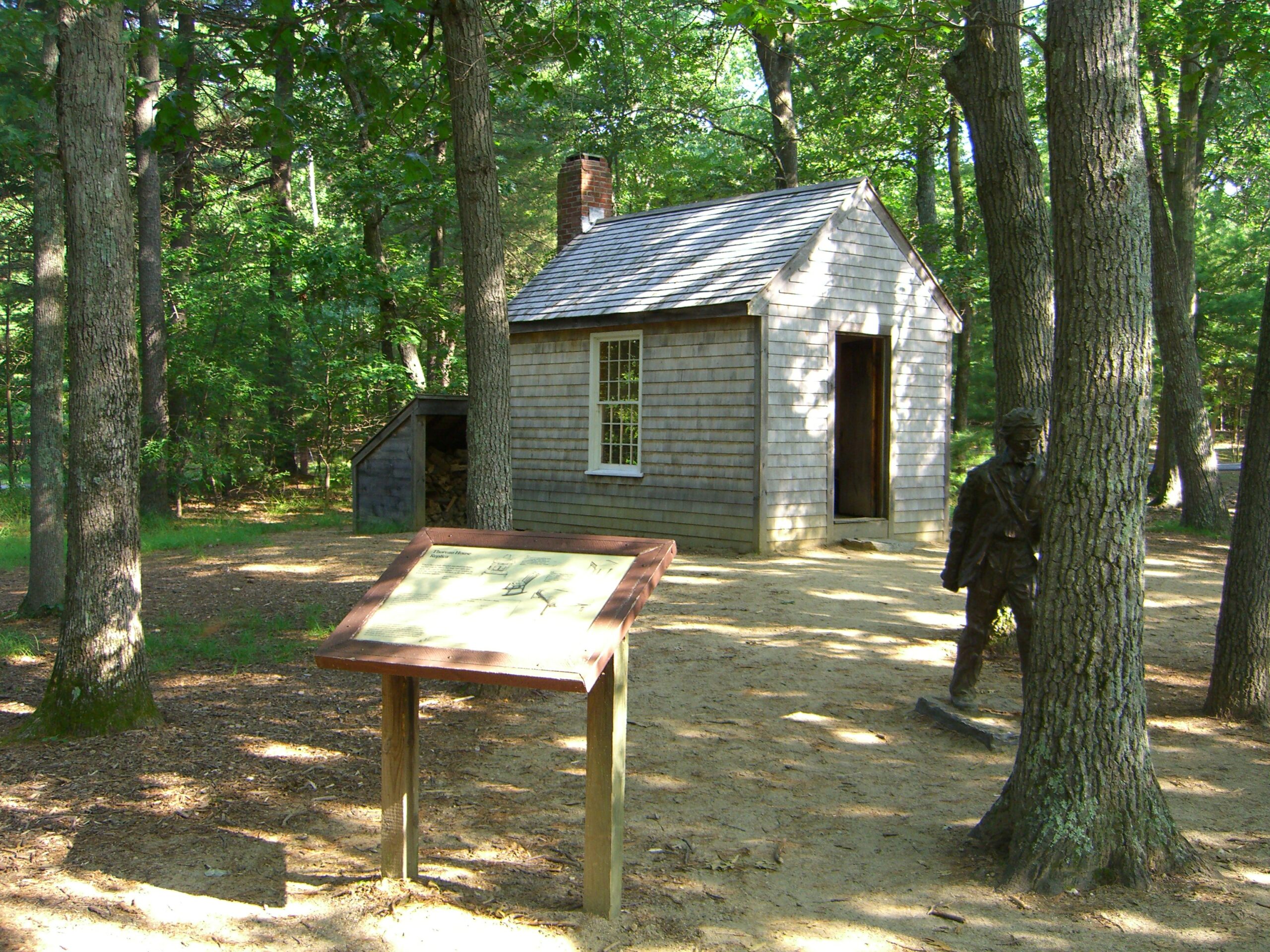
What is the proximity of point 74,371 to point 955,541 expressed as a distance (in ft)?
17.8

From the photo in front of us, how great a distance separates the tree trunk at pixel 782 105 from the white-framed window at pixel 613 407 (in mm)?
9667

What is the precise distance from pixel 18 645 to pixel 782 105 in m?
20.1

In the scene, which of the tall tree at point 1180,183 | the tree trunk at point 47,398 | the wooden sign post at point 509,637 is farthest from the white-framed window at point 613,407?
the wooden sign post at point 509,637

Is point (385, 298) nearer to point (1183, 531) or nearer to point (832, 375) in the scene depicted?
point (832, 375)

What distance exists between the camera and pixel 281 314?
820 inches

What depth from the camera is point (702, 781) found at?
211 inches

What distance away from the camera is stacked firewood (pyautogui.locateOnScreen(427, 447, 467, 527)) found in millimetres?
16703

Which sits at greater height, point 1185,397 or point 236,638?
point 1185,397

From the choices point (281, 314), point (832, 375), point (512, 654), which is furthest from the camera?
point (281, 314)

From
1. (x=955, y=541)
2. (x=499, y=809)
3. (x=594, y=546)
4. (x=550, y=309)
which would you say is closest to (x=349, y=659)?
(x=594, y=546)

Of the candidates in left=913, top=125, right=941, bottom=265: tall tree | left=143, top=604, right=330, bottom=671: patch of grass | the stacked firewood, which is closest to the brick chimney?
the stacked firewood

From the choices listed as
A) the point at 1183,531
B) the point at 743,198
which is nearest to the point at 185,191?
the point at 743,198

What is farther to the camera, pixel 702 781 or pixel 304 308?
pixel 304 308

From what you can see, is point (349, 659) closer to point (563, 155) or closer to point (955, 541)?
point (955, 541)
